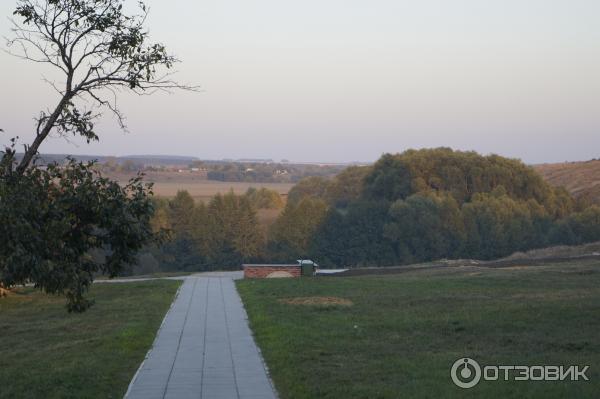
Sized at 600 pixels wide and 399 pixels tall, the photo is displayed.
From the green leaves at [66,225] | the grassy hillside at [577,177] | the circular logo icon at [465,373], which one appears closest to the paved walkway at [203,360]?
the green leaves at [66,225]

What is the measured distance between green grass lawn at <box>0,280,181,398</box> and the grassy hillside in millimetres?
65263

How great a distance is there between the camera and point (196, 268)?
58.8 metres

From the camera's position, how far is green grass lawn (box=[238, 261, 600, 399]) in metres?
9.88

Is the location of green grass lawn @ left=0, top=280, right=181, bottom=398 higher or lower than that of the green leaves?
lower

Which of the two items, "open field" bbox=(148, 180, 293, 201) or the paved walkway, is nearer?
the paved walkway

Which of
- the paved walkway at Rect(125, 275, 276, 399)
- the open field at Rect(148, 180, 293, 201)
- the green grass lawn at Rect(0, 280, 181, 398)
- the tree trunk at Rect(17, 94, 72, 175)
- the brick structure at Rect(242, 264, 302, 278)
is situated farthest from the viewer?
the open field at Rect(148, 180, 293, 201)

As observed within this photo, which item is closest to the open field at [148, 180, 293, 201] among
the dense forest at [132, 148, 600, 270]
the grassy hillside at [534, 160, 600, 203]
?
the dense forest at [132, 148, 600, 270]

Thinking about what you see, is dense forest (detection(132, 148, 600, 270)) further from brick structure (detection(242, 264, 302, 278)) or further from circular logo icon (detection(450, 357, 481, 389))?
circular logo icon (detection(450, 357, 481, 389))

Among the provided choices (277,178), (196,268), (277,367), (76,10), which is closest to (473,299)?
(277,367)

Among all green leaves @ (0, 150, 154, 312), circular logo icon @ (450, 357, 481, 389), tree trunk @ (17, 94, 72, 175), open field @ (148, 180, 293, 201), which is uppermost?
tree trunk @ (17, 94, 72, 175)

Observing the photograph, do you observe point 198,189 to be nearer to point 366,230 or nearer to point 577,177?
point 366,230

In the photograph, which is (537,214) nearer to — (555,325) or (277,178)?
(555,325)

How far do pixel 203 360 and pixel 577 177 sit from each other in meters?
93.7

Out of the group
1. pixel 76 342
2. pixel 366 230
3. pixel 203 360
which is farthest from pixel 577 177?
pixel 203 360
